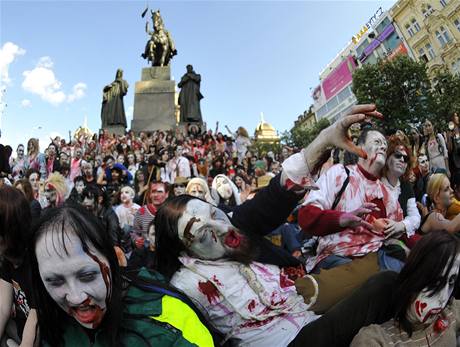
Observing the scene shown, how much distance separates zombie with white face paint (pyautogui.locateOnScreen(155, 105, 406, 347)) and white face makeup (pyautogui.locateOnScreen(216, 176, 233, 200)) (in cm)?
Result: 272

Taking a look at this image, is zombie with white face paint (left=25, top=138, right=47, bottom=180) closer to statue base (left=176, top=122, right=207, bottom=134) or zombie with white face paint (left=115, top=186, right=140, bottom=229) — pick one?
zombie with white face paint (left=115, top=186, right=140, bottom=229)

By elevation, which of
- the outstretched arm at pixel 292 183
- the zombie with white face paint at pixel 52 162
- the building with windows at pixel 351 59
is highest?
the building with windows at pixel 351 59

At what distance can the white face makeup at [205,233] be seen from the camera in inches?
70.3

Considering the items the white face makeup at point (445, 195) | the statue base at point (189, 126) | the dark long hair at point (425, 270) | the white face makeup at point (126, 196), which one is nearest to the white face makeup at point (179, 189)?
the white face makeup at point (126, 196)

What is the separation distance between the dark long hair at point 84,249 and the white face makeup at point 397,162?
1946 mm

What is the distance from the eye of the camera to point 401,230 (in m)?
2.25

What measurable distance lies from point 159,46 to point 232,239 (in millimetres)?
20067

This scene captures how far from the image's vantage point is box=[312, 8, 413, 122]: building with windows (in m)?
51.3

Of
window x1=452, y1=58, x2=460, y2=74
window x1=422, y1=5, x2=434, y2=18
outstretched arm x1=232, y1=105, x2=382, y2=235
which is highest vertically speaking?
window x1=422, y1=5, x2=434, y2=18

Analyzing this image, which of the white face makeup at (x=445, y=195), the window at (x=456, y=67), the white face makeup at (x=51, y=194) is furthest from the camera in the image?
the window at (x=456, y=67)

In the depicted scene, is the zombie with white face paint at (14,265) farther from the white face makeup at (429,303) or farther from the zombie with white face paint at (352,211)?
the white face makeup at (429,303)

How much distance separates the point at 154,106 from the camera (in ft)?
61.1

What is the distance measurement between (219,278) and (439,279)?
1.04 metres

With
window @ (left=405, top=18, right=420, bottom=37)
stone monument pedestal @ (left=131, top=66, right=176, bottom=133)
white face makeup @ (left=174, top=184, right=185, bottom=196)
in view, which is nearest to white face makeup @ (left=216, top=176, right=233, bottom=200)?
white face makeup @ (left=174, top=184, right=185, bottom=196)
